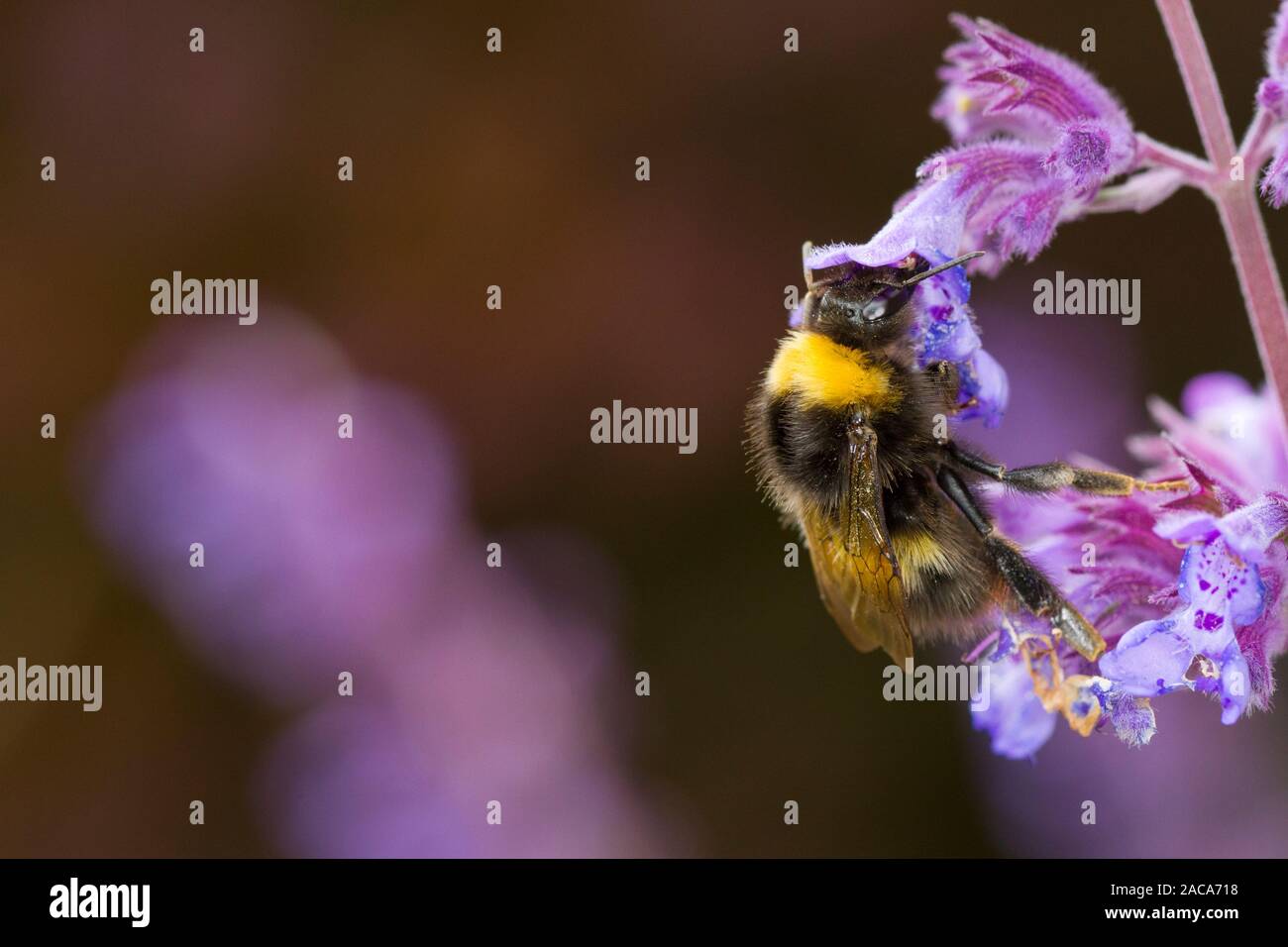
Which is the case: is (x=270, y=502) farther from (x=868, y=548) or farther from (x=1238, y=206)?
(x=1238, y=206)

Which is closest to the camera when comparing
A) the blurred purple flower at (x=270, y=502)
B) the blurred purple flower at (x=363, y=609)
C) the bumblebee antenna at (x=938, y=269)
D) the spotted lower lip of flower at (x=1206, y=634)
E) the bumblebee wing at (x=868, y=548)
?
the spotted lower lip of flower at (x=1206, y=634)

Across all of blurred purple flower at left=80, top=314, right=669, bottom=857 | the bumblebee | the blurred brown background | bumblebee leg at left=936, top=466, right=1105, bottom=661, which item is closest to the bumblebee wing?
the bumblebee

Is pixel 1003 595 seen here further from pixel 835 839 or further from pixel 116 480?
pixel 116 480

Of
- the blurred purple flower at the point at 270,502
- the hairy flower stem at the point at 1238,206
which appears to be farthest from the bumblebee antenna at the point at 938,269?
the blurred purple flower at the point at 270,502

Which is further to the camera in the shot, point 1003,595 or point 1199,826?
point 1199,826

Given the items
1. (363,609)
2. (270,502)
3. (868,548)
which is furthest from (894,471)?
(270,502)

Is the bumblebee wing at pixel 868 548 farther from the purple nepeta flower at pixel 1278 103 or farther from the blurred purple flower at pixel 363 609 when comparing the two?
the blurred purple flower at pixel 363 609

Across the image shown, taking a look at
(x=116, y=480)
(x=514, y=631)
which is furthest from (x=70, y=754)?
(x=514, y=631)
